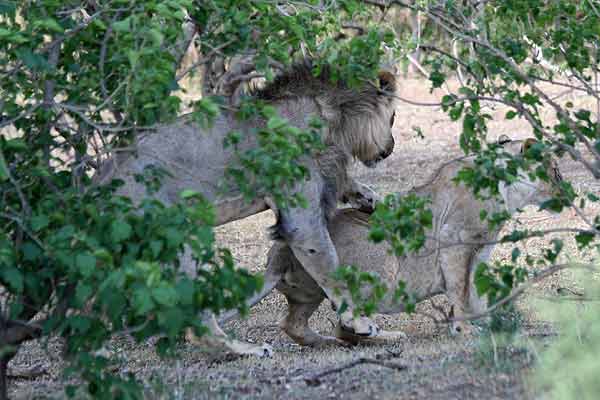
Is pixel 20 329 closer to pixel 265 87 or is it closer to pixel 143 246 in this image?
pixel 143 246

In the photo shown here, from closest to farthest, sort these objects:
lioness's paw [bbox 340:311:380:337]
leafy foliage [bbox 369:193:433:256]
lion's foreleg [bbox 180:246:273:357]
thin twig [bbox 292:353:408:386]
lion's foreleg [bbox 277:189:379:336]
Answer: leafy foliage [bbox 369:193:433:256], thin twig [bbox 292:353:408:386], lion's foreleg [bbox 180:246:273:357], lion's foreleg [bbox 277:189:379:336], lioness's paw [bbox 340:311:380:337]

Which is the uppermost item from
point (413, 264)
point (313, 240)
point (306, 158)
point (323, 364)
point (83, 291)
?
point (83, 291)

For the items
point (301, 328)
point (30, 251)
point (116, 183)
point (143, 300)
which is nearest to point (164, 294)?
point (143, 300)

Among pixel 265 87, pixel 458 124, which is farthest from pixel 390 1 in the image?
pixel 458 124

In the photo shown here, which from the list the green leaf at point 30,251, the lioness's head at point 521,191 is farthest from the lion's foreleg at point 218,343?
the lioness's head at point 521,191

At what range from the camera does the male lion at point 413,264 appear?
646 cm

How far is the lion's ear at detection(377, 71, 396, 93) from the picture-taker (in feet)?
20.9

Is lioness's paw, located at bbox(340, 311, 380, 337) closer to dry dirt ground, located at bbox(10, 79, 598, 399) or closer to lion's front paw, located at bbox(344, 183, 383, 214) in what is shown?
dry dirt ground, located at bbox(10, 79, 598, 399)

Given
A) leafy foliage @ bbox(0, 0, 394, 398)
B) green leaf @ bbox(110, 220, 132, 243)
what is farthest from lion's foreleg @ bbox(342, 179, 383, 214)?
green leaf @ bbox(110, 220, 132, 243)

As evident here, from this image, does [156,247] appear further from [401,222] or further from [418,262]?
[418,262]

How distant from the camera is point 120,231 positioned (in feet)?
12.9

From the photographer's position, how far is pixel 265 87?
6.23 m

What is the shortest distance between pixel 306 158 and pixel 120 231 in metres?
2.23

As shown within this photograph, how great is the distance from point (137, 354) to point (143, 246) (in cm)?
244
